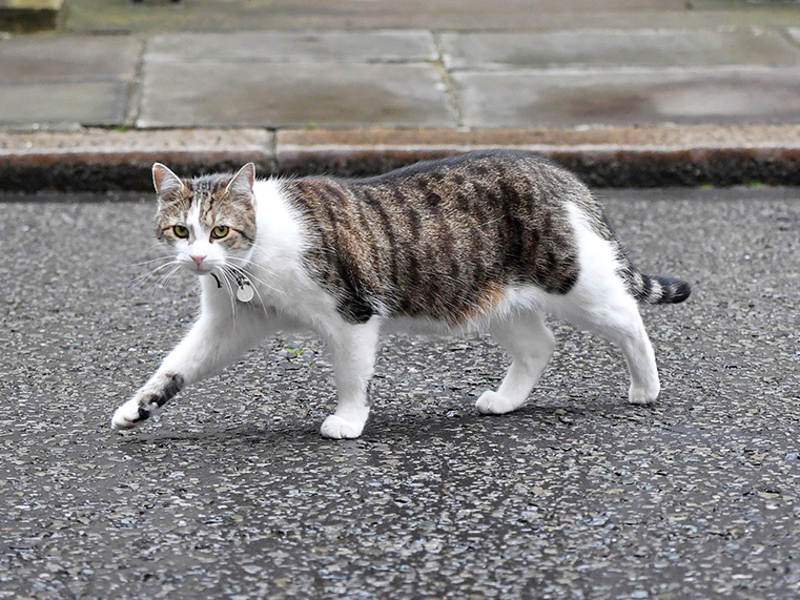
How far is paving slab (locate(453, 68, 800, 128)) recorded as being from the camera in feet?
26.5

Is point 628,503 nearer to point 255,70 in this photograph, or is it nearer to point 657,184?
point 657,184

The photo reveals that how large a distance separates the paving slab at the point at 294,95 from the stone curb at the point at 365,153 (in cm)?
27

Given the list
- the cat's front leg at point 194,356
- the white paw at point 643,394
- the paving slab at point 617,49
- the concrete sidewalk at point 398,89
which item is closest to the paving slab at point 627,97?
the concrete sidewalk at point 398,89

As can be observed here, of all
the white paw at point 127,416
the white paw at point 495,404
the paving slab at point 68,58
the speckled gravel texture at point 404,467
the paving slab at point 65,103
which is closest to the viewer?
the speckled gravel texture at point 404,467

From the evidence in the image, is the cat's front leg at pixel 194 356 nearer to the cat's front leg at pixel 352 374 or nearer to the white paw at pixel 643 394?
the cat's front leg at pixel 352 374

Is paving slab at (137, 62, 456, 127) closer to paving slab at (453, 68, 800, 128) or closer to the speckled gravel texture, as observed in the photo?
paving slab at (453, 68, 800, 128)

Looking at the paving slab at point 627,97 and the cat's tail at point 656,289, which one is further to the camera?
the paving slab at point 627,97

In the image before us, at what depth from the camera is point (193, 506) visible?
3.72m

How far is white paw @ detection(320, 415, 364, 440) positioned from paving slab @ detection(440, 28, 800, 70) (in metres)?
5.25

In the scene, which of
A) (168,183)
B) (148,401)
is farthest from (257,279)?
(148,401)

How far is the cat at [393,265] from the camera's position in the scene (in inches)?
161

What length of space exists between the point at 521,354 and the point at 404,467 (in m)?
0.76

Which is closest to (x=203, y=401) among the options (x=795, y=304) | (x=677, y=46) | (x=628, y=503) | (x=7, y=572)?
(x=7, y=572)

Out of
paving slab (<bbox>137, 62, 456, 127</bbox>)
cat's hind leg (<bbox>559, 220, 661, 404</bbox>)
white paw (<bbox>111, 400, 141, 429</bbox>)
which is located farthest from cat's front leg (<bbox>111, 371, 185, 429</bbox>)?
paving slab (<bbox>137, 62, 456, 127</bbox>)
